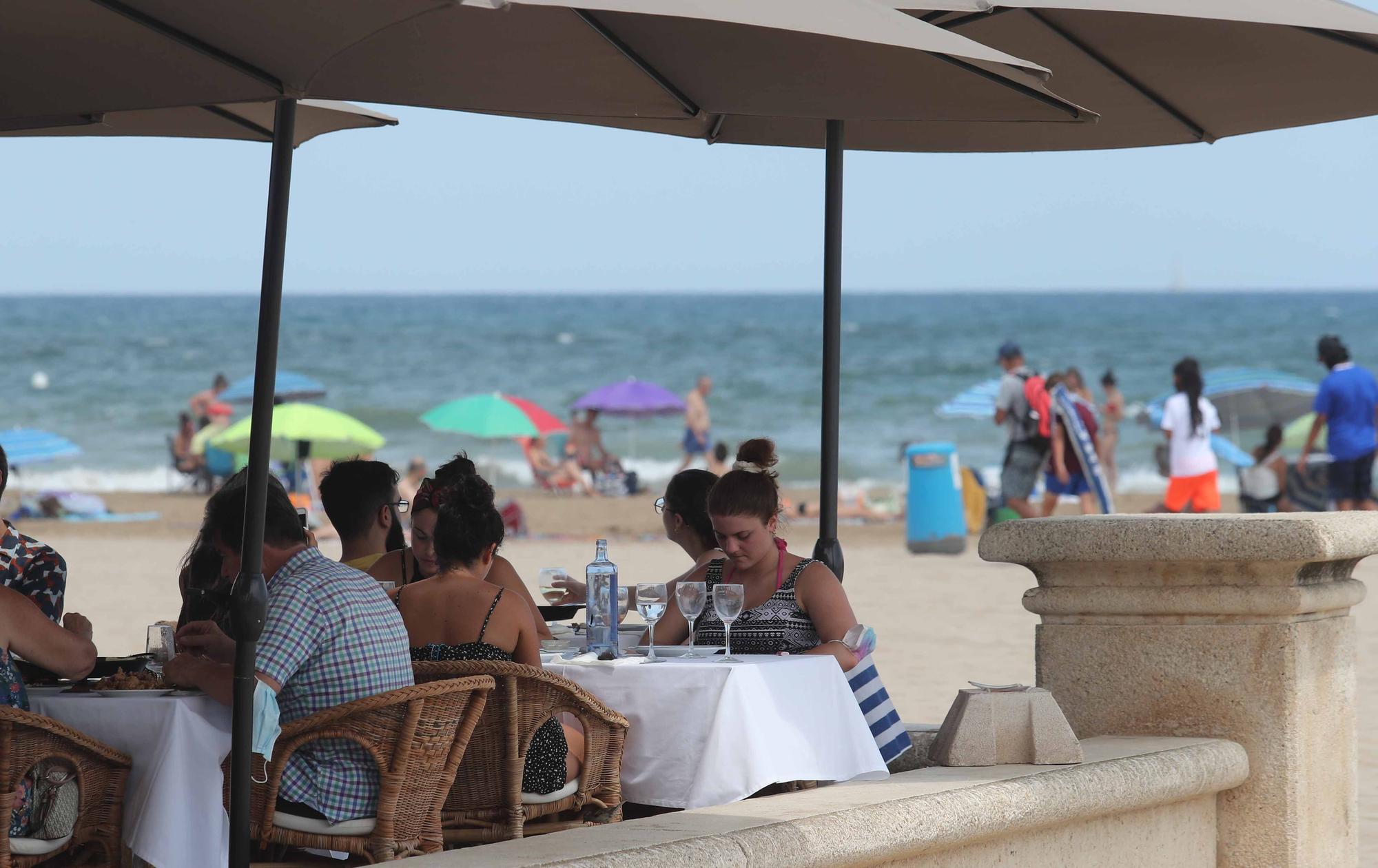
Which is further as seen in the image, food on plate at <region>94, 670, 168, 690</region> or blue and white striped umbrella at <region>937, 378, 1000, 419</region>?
blue and white striped umbrella at <region>937, 378, 1000, 419</region>

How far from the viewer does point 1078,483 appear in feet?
48.5

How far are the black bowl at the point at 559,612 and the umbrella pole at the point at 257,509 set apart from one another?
2.17 meters

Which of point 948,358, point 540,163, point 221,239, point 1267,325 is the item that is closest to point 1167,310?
point 1267,325

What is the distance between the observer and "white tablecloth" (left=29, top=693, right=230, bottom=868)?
369 centimetres

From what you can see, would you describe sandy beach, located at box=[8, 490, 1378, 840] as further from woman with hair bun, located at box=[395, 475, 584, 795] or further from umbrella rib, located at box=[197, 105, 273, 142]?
umbrella rib, located at box=[197, 105, 273, 142]

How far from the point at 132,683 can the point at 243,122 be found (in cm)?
273

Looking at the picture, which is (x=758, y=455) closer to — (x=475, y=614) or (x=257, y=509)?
(x=475, y=614)

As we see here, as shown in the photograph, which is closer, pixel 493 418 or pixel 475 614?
pixel 475 614

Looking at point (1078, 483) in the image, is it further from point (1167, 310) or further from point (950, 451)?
point (1167, 310)

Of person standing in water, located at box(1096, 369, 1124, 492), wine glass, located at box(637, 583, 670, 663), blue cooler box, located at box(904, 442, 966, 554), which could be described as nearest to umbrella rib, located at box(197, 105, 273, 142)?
wine glass, located at box(637, 583, 670, 663)

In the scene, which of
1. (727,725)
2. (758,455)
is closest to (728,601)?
(727,725)

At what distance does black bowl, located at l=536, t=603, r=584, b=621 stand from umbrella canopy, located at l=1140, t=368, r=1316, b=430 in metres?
18.5

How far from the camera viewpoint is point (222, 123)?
620 centimetres

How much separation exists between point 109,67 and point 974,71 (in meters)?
1.92
